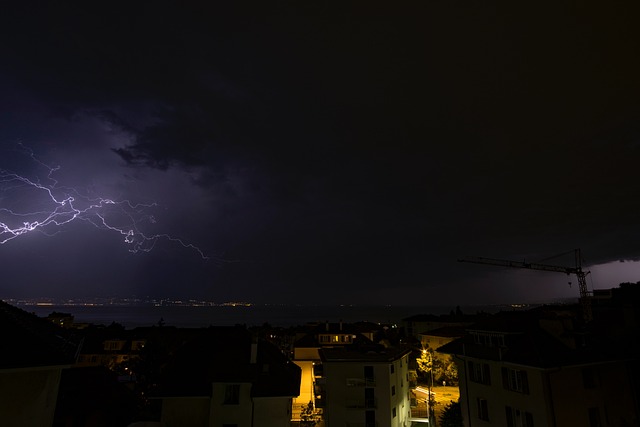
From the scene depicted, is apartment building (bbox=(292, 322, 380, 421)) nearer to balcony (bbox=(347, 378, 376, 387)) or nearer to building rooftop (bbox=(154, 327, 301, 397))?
balcony (bbox=(347, 378, 376, 387))

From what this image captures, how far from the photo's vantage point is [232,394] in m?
27.3

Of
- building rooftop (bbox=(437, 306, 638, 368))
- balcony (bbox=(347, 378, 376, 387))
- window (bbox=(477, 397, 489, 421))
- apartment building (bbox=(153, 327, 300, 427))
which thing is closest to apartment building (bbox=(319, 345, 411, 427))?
balcony (bbox=(347, 378, 376, 387))

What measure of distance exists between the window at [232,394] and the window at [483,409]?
20145 millimetres

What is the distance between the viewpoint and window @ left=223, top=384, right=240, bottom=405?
27.0 m

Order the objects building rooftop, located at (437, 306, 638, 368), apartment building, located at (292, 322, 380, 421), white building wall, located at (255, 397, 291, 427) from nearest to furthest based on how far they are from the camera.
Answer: building rooftop, located at (437, 306, 638, 368) < white building wall, located at (255, 397, 291, 427) < apartment building, located at (292, 322, 380, 421)

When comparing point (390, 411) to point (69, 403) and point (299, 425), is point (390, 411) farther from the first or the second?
point (69, 403)

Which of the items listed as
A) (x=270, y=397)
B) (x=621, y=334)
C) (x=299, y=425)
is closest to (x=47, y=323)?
(x=270, y=397)

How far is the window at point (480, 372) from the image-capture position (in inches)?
1136

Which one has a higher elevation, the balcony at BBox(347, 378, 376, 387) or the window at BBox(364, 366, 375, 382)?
the window at BBox(364, 366, 375, 382)

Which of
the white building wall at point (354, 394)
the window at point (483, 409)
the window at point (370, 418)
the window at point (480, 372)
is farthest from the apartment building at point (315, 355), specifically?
the window at point (483, 409)

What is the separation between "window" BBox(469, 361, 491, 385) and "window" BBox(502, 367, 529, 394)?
5.74ft

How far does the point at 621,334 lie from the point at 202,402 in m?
35.5

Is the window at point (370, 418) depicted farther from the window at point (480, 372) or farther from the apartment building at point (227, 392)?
the apartment building at point (227, 392)

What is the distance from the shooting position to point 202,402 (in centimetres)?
2744
